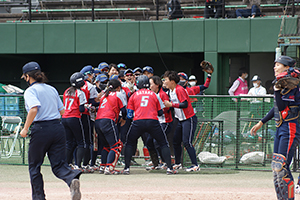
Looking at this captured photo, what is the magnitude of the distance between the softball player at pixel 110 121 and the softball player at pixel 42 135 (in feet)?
9.08

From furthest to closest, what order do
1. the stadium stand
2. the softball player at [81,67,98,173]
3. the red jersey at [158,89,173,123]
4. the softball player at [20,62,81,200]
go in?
the stadium stand < the red jersey at [158,89,173,123] < the softball player at [81,67,98,173] < the softball player at [20,62,81,200]

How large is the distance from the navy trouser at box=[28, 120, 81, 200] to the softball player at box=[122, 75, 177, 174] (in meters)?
2.73

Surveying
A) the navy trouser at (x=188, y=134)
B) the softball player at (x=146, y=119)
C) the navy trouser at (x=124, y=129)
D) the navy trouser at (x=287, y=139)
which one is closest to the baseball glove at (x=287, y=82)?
the navy trouser at (x=287, y=139)

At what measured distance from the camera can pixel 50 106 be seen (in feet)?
18.2

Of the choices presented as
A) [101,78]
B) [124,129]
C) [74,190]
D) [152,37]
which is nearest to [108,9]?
[152,37]

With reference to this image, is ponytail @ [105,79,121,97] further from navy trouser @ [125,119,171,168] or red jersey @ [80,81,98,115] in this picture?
navy trouser @ [125,119,171,168]

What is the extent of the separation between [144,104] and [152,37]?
32.1ft

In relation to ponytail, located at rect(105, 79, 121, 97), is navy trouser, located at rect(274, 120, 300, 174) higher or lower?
lower

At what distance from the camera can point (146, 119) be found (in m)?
8.14

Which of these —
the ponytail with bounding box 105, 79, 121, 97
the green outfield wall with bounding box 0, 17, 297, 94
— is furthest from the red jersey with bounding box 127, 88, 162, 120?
the green outfield wall with bounding box 0, 17, 297, 94

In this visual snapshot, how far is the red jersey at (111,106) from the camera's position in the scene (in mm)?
8430

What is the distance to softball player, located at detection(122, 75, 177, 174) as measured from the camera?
816cm

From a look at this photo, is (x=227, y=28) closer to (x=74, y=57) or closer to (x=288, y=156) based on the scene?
(x=74, y=57)

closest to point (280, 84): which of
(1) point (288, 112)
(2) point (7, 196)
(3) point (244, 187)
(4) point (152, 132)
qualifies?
(1) point (288, 112)
